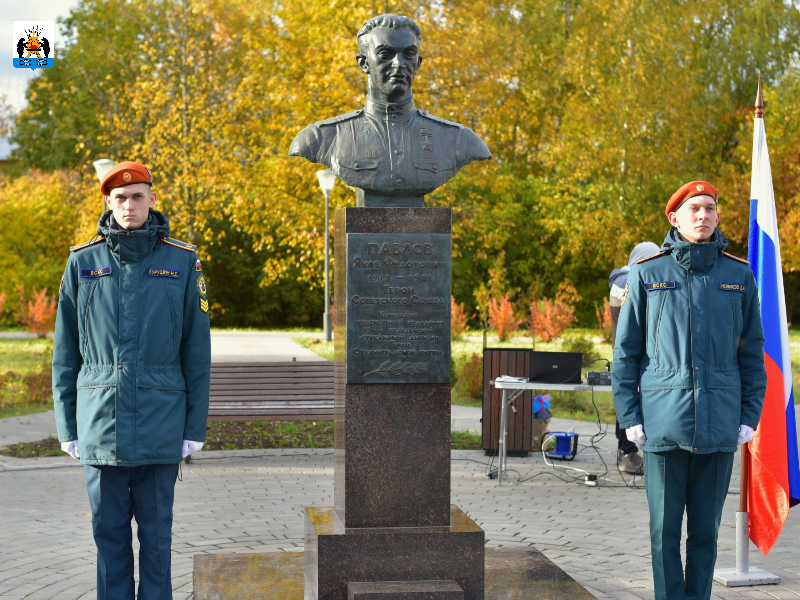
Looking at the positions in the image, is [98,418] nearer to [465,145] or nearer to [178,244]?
[178,244]

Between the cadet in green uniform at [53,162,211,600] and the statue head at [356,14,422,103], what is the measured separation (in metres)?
1.45

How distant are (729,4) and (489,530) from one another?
2854 cm

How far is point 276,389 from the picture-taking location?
10.4 metres

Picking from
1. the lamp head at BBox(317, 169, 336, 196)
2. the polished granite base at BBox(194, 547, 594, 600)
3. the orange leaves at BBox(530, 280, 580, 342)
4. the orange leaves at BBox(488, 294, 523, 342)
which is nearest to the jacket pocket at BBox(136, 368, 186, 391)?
the polished granite base at BBox(194, 547, 594, 600)

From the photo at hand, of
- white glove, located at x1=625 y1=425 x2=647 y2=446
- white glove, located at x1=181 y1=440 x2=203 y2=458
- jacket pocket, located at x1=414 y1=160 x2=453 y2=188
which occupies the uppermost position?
jacket pocket, located at x1=414 y1=160 x2=453 y2=188

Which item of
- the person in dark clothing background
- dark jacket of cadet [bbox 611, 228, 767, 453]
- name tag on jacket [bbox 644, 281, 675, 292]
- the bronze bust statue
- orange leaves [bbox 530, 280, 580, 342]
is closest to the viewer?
dark jacket of cadet [bbox 611, 228, 767, 453]

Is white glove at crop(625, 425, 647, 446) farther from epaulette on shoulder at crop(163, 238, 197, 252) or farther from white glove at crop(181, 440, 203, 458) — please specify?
epaulette on shoulder at crop(163, 238, 197, 252)

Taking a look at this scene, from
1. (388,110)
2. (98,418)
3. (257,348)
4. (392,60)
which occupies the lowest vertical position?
(257,348)

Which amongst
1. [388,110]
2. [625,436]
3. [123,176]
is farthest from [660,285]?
[625,436]

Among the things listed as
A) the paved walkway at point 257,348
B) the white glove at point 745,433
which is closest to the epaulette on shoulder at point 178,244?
the white glove at point 745,433

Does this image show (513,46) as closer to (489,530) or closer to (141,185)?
(489,530)

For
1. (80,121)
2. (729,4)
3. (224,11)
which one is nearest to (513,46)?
(729,4)

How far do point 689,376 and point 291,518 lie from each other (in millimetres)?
3747

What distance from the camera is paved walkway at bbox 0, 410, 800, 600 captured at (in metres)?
5.75
